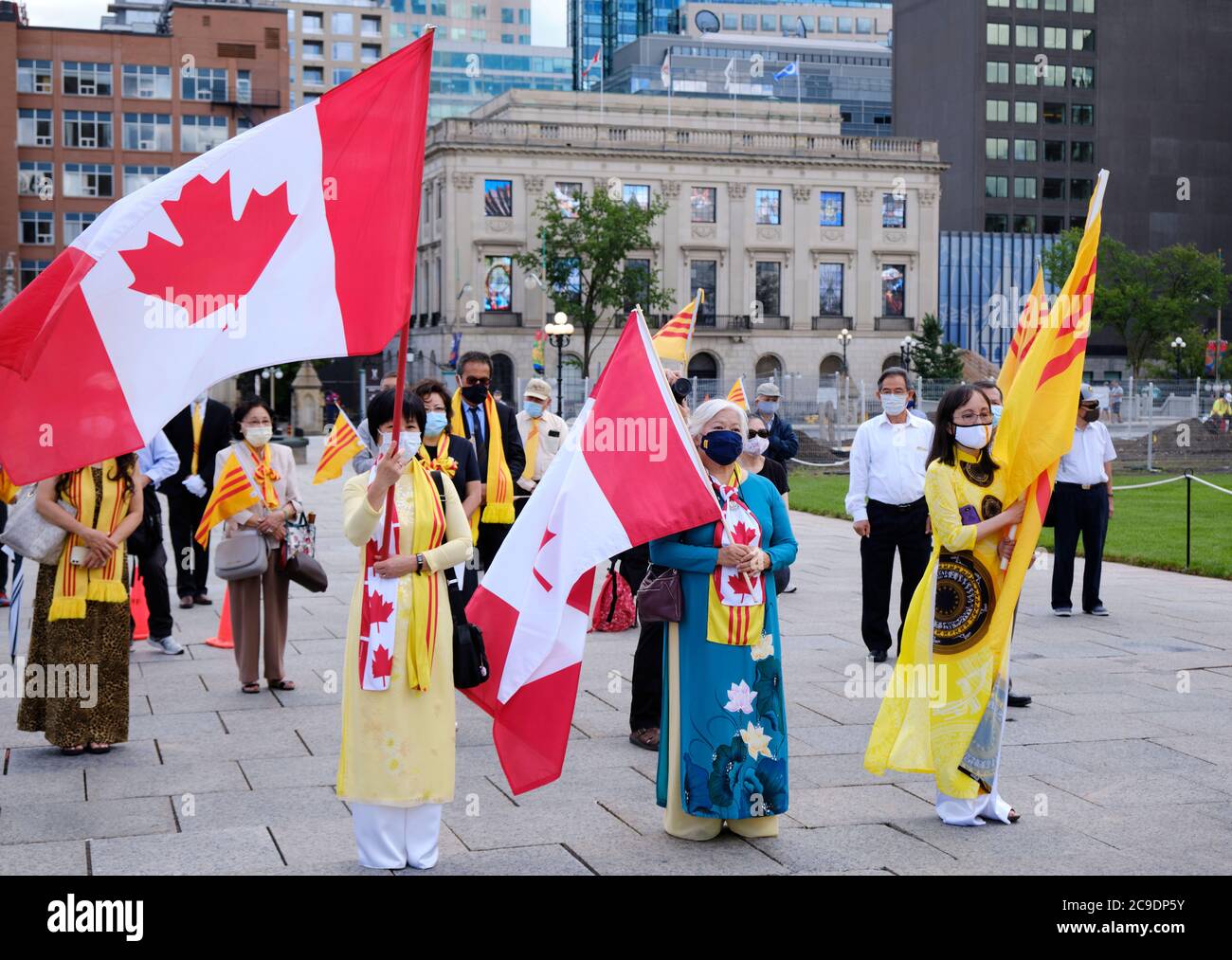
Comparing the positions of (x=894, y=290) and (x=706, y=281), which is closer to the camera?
(x=706, y=281)

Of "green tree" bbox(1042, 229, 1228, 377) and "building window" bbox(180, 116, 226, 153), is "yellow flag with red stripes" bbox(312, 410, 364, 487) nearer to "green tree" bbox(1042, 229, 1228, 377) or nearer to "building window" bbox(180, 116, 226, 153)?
"building window" bbox(180, 116, 226, 153)

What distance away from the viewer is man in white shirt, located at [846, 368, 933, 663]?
10.8 m

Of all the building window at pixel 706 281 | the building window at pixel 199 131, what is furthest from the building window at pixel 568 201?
the building window at pixel 199 131

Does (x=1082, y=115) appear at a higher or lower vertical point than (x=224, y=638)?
higher

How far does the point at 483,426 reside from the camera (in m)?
10.7

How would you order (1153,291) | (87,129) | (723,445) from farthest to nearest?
(1153,291), (87,129), (723,445)

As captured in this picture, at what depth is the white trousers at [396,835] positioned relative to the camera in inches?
241

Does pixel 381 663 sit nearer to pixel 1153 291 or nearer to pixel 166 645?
pixel 166 645

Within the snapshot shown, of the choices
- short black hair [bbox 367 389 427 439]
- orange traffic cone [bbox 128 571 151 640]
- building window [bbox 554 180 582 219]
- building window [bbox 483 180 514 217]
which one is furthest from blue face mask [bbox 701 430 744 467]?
building window [bbox 483 180 514 217]

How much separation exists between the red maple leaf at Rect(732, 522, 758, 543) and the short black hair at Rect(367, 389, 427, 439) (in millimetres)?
1466

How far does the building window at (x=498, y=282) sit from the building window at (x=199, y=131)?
1629 centimetres

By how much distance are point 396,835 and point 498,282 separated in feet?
253

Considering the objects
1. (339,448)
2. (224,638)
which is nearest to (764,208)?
(339,448)

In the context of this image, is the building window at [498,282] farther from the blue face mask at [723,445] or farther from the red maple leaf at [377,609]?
the red maple leaf at [377,609]
